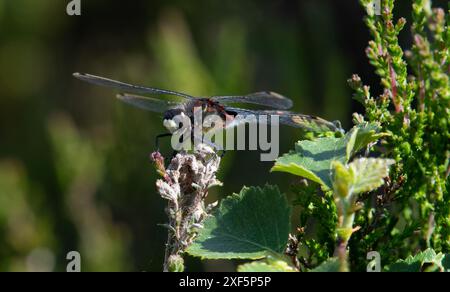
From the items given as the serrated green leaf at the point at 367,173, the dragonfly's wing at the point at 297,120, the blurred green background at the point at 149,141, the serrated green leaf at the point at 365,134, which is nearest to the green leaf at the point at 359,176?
the serrated green leaf at the point at 367,173

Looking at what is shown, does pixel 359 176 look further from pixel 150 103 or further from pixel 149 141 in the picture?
pixel 149 141

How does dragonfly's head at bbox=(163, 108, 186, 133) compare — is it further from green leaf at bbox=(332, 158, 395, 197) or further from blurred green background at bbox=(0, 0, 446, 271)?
blurred green background at bbox=(0, 0, 446, 271)

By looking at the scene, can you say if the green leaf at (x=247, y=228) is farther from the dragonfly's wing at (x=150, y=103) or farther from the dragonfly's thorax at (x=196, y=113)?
the dragonfly's wing at (x=150, y=103)

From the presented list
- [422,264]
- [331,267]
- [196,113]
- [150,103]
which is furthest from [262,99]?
[331,267]

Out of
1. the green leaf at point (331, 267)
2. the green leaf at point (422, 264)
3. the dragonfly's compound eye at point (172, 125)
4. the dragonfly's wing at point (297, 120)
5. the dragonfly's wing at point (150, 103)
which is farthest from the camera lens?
the dragonfly's wing at point (150, 103)

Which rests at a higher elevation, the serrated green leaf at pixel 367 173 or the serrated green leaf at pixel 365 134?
the serrated green leaf at pixel 365 134

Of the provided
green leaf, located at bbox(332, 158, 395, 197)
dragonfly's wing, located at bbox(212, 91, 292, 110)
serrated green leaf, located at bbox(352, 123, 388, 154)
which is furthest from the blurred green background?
green leaf, located at bbox(332, 158, 395, 197)
